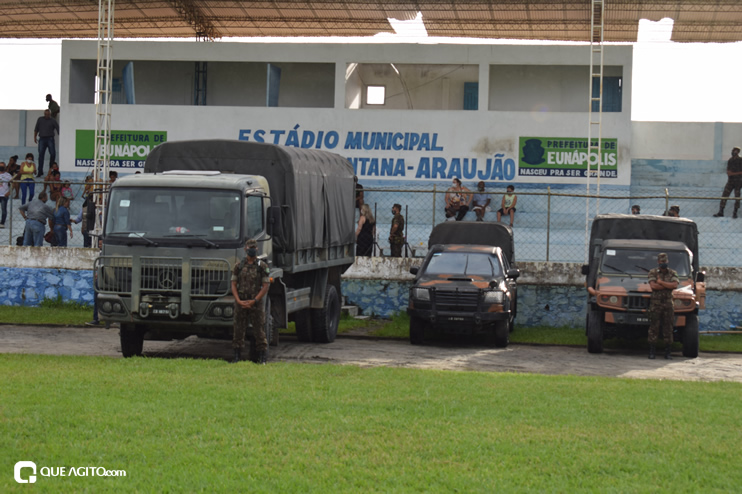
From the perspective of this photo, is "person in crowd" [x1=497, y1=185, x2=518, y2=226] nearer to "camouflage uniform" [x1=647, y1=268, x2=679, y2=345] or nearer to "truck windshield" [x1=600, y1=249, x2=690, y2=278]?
"truck windshield" [x1=600, y1=249, x2=690, y2=278]

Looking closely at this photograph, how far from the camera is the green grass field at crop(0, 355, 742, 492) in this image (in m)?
6.82

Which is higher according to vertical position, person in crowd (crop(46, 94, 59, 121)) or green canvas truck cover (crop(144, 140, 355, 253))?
person in crowd (crop(46, 94, 59, 121))

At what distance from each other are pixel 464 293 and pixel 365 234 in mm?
5475

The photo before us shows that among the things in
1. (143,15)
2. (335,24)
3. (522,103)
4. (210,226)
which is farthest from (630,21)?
(210,226)

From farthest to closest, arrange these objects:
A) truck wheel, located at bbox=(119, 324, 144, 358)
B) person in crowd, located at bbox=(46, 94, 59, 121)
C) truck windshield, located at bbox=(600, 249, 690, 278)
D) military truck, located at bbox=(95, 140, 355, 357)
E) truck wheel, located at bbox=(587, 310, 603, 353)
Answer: person in crowd, located at bbox=(46, 94, 59, 121), truck windshield, located at bbox=(600, 249, 690, 278), truck wheel, located at bbox=(587, 310, 603, 353), truck wheel, located at bbox=(119, 324, 144, 358), military truck, located at bbox=(95, 140, 355, 357)

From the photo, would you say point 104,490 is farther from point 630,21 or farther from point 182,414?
point 630,21

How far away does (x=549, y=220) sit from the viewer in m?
21.9

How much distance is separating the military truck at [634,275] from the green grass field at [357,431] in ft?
16.2

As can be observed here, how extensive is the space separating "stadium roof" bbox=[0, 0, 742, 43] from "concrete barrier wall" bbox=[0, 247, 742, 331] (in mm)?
10618

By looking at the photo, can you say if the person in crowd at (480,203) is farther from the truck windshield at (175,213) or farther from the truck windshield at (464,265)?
the truck windshield at (175,213)

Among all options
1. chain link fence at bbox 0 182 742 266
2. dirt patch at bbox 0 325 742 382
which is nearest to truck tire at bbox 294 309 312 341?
dirt patch at bbox 0 325 742 382

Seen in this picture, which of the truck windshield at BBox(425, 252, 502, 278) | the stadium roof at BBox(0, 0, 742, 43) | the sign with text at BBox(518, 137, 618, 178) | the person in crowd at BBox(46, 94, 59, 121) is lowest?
the truck windshield at BBox(425, 252, 502, 278)

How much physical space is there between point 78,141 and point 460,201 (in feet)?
47.1

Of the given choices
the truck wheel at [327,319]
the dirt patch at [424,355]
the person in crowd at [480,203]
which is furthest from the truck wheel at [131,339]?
the person in crowd at [480,203]
